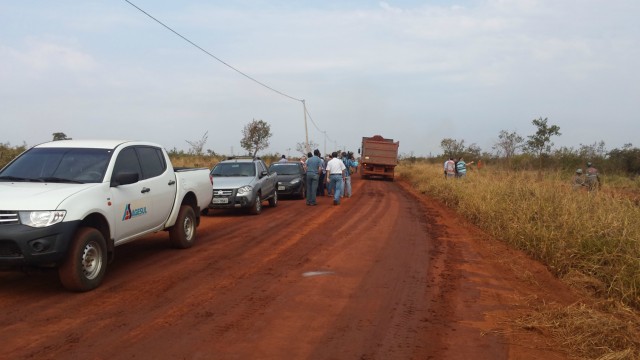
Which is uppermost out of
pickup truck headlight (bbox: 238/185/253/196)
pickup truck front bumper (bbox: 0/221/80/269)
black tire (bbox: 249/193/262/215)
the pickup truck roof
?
the pickup truck roof

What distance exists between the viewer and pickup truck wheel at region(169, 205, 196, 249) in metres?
8.55

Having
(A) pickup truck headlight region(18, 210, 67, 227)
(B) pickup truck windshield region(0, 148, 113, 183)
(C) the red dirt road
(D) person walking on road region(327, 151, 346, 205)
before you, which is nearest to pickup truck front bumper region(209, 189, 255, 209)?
(C) the red dirt road

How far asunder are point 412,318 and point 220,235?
19.7 feet

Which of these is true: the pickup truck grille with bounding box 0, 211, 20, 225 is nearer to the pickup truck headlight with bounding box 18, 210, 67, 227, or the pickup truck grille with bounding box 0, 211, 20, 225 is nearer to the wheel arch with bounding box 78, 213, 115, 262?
the pickup truck headlight with bounding box 18, 210, 67, 227

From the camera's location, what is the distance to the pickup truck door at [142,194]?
22.1 ft

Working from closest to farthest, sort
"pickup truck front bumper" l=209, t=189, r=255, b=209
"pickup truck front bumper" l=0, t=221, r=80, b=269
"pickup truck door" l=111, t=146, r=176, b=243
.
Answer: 1. "pickup truck front bumper" l=0, t=221, r=80, b=269
2. "pickup truck door" l=111, t=146, r=176, b=243
3. "pickup truck front bumper" l=209, t=189, r=255, b=209

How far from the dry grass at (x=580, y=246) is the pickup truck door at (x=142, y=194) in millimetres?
5102

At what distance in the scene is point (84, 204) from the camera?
589 centimetres

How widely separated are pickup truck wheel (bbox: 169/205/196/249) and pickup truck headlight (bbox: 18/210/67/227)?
120 inches

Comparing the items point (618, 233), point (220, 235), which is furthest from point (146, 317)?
point (618, 233)

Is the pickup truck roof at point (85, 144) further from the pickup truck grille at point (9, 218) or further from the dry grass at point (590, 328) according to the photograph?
the dry grass at point (590, 328)

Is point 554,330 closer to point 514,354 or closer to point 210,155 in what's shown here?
point 514,354

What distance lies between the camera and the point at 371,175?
36.0 metres

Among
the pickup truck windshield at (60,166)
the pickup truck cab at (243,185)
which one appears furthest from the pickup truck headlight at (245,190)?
the pickup truck windshield at (60,166)
